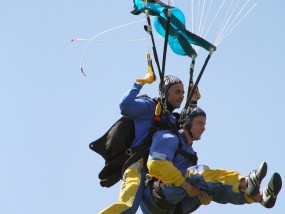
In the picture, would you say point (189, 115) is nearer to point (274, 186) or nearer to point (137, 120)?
point (137, 120)

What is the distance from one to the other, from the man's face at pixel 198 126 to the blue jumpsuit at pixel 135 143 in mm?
348

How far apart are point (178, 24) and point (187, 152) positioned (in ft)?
5.45

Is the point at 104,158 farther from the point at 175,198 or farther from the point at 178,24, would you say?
the point at 178,24

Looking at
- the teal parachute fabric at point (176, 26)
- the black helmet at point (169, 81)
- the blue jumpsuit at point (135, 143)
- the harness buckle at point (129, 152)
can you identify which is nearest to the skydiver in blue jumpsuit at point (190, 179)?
the blue jumpsuit at point (135, 143)

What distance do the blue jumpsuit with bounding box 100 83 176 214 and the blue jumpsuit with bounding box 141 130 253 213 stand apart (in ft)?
1.25

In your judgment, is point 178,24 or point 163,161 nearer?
point 163,161

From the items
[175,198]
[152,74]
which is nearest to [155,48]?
[152,74]

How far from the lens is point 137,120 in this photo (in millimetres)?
10227

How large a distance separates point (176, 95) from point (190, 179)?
1.26m

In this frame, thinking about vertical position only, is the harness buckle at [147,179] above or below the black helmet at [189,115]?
below

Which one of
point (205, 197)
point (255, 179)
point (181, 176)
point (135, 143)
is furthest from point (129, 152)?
point (255, 179)

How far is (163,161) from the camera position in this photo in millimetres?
9477

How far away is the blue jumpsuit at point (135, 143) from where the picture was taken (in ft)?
32.0

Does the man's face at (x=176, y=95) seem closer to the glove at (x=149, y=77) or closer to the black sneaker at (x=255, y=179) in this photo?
the glove at (x=149, y=77)
